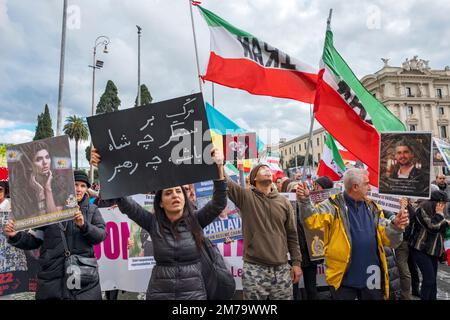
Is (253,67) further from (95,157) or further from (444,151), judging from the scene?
(444,151)

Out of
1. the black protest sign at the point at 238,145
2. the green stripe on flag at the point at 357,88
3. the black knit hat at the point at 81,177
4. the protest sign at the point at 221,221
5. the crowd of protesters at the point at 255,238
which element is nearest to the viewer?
the crowd of protesters at the point at 255,238

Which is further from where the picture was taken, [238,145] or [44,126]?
[44,126]

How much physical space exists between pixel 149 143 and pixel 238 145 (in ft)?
11.1

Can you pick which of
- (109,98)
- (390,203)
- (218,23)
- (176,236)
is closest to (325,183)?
(390,203)

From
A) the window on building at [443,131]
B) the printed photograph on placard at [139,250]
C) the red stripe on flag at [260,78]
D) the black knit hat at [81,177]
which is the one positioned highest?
the window on building at [443,131]

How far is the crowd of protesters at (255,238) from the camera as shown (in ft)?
8.32

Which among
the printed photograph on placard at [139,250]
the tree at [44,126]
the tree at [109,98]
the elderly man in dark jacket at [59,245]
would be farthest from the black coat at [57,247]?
the tree at [44,126]

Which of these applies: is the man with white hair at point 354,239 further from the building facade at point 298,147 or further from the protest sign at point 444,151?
the building facade at point 298,147

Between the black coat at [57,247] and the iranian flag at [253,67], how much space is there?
2.68m

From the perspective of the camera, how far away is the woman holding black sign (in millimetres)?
2432

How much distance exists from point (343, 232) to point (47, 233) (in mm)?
2675

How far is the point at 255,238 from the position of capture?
3.16m

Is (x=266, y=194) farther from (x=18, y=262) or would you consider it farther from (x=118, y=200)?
(x=18, y=262)

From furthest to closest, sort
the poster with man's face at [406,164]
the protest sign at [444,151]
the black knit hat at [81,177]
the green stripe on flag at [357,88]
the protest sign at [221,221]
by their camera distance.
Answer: the protest sign at [444,151]
the protest sign at [221,221]
the green stripe on flag at [357,88]
the black knit hat at [81,177]
the poster with man's face at [406,164]
